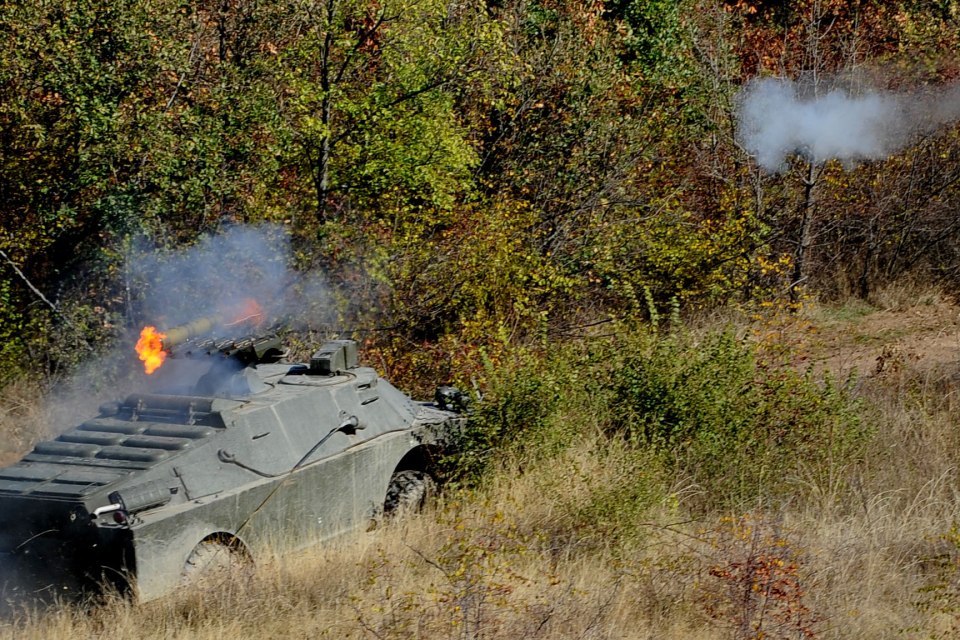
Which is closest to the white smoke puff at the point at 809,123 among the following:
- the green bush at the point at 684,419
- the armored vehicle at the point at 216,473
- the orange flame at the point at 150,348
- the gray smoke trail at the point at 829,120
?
the gray smoke trail at the point at 829,120

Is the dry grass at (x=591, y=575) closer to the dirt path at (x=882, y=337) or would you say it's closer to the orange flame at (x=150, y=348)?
the orange flame at (x=150, y=348)

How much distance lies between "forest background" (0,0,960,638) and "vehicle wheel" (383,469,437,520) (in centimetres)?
28

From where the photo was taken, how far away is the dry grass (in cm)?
694

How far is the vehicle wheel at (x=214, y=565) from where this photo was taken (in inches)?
281

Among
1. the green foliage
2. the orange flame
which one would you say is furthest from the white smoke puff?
the orange flame

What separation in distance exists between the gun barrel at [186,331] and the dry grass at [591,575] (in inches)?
70.4

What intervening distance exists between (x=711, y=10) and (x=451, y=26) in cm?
633

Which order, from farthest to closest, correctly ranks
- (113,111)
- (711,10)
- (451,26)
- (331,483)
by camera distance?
(711,10) → (451,26) → (113,111) → (331,483)

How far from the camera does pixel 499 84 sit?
1688 centimetres

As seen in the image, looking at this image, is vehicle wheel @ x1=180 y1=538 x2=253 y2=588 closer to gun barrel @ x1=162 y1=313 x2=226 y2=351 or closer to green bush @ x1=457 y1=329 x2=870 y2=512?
gun barrel @ x1=162 y1=313 x2=226 y2=351

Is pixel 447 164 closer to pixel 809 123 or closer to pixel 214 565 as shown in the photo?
pixel 809 123

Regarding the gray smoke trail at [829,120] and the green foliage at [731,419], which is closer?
the green foliage at [731,419]

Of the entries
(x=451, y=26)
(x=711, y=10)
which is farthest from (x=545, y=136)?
(x=711, y=10)

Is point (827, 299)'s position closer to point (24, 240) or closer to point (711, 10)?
point (711, 10)
